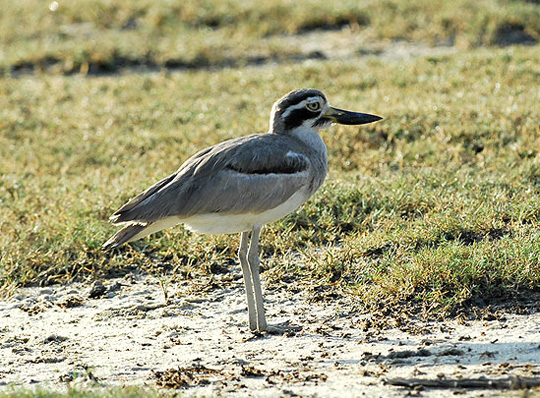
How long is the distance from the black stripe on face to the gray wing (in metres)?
0.21

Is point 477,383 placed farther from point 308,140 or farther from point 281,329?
point 308,140

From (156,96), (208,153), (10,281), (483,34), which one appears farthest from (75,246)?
(483,34)

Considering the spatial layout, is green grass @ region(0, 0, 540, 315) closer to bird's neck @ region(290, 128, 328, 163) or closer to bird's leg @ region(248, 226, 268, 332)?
bird's leg @ region(248, 226, 268, 332)

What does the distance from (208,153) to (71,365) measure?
157cm

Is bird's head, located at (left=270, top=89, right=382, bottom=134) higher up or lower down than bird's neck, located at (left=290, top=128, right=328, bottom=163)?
higher up

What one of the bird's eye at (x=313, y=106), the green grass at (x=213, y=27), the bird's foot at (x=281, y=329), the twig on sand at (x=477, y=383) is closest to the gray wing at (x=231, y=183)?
the bird's eye at (x=313, y=106)

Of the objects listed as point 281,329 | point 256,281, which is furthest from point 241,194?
point 281,329

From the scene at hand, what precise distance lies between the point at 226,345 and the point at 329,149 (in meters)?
3.58

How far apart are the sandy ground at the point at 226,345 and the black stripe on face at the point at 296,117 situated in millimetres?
1159

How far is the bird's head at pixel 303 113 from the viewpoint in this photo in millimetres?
5629

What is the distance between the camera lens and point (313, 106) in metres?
5.68

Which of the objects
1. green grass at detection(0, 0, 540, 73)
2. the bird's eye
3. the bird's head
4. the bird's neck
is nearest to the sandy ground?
the bird's neck

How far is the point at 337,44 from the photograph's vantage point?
13.7 meters

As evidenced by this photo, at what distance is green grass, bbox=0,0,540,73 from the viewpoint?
43.2ft
